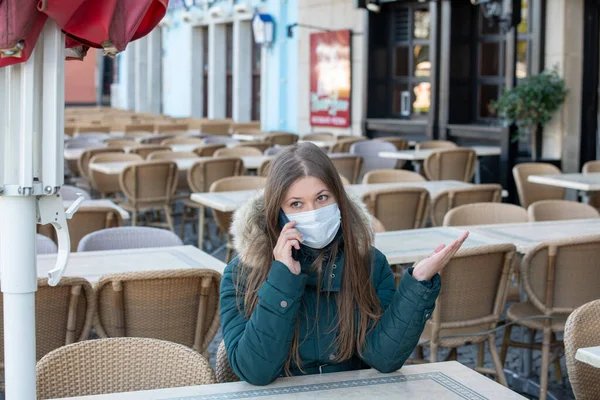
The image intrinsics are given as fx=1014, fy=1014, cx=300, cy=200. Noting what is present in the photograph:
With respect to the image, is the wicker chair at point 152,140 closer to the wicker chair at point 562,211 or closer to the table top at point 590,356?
the wicker chair at point 562,211

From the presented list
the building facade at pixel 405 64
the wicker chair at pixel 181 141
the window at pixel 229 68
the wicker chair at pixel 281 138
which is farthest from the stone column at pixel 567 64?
the window at pixel 229 68

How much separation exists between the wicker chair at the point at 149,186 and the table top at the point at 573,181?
2.85 metres

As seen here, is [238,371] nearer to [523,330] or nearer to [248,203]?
[248,203]

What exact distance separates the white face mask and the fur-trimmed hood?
86 millimetres

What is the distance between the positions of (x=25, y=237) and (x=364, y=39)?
1326cm

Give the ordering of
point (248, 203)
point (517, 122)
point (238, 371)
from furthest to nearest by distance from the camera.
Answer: point (517, 122)
point (248, 203)
point (238, 371)

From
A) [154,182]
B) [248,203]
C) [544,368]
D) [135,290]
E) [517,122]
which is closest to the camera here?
[248,203]

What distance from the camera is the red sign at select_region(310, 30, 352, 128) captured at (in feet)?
50.1

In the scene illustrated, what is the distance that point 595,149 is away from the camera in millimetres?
11156

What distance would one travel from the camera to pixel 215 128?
16875 mm

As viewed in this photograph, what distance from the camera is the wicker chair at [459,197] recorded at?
6.34 meters

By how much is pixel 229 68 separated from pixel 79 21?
1947 centimetres

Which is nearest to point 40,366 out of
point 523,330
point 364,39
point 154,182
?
point 523,330

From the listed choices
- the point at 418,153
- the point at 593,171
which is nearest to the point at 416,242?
the point at 593,171
